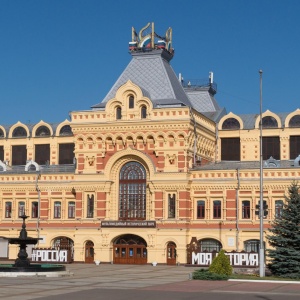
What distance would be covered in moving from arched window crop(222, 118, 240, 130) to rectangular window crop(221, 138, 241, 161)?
4.11 feet

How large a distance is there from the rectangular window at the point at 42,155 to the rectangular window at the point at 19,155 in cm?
145

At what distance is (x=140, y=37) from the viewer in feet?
240

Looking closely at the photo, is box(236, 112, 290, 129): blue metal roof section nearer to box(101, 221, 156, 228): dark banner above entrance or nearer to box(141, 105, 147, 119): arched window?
box(141, 105, 147, 119): arched window

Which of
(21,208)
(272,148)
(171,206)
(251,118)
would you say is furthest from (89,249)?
(251,118)

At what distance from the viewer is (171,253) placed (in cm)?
6450

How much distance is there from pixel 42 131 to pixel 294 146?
91.4ft

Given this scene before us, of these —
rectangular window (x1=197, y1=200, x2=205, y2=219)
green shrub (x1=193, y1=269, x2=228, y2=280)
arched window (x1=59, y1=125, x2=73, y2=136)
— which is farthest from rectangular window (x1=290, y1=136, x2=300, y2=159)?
green shrub (x1=193, y1=269, x2=228, y2=280)

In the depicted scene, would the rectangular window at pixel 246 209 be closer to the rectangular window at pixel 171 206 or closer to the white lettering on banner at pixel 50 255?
the rectangular window at pixel 171 206

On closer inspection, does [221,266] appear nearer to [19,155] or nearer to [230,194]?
[230,194]

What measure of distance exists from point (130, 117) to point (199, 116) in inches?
263

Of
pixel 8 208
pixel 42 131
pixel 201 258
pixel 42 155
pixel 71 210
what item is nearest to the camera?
pixel 201 258

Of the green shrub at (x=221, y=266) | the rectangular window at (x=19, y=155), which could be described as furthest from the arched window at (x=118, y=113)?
the green shrub at (x=221, y=266)

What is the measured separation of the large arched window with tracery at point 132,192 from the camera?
6594 centimetres

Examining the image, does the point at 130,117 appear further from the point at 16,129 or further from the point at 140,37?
the point at 16,129
